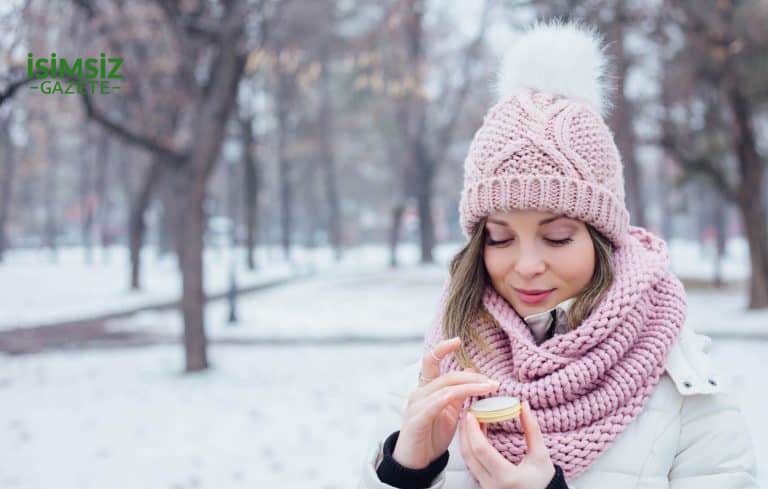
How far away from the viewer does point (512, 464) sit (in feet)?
4.49

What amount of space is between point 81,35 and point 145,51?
4719 mm

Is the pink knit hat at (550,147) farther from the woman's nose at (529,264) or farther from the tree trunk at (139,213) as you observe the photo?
the tree trunk at (139,213)

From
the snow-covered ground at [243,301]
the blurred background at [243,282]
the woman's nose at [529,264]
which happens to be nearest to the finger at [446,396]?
the woman's nose at [529,264]

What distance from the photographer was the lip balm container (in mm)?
1311

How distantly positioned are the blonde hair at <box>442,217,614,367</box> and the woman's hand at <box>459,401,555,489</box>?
24cm

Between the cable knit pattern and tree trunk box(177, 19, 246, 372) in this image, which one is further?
tree trunk box(177, 19, 246, 372)

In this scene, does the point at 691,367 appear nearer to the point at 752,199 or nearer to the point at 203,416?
the point at 203,416

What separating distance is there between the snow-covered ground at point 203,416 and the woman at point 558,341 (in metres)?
3.05

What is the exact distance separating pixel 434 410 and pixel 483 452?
127 mm

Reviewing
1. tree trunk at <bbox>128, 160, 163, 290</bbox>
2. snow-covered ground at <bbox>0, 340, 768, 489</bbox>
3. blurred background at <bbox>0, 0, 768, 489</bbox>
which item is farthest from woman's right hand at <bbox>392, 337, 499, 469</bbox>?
tree trunk at <bbox>128, 160, 163, 290</bbox>

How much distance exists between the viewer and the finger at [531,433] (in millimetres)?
1341

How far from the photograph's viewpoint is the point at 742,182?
12.4 meters

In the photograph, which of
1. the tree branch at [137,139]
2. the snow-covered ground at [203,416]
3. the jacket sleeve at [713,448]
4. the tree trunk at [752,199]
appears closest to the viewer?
the jacket sleeve at [713,448]

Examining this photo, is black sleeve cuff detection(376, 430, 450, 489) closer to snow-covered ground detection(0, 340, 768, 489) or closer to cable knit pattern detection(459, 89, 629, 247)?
cable knit pattern detection(459, 89, 629, 247)
